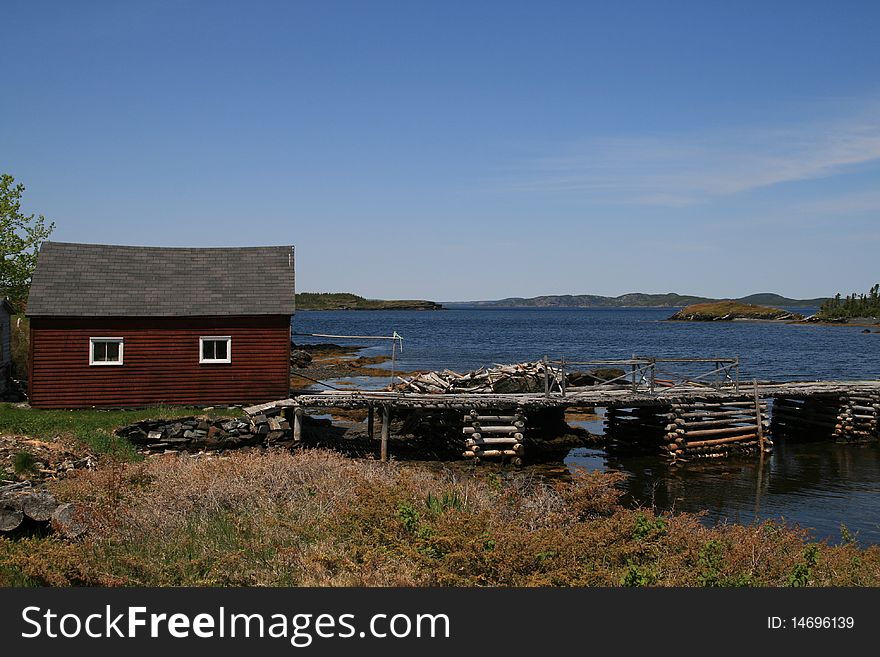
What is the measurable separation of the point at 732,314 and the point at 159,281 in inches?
6764

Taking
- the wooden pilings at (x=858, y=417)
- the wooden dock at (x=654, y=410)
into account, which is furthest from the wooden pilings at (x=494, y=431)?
the wooden pilings at (x=858, y=417)

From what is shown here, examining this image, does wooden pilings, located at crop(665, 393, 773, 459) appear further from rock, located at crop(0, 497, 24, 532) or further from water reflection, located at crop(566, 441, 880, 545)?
rock, located at crop(0, 497, 24, 532)

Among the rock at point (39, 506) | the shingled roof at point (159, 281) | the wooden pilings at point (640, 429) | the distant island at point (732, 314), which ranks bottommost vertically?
the wooden pilings at point (640, 429)

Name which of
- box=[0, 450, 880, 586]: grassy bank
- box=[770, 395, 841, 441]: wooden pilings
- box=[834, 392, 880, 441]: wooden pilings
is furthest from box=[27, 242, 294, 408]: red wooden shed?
box=[834, 392, 880, 441]: wooden pilings

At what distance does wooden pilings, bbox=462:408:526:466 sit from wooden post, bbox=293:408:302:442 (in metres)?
5.48

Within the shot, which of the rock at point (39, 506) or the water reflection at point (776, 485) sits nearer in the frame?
the rock at point (39, 506)

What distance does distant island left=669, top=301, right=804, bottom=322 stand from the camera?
6675 inches

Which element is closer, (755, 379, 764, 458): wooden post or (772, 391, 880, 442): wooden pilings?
(755, 379, 764, 458): wooden post

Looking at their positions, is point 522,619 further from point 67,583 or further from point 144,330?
point 144,330

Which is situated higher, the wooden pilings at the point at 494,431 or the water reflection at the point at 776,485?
the wooden pilings at the point at 494,431

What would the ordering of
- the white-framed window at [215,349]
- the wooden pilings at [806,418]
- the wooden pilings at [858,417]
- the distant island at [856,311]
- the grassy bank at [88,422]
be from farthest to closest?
the distant island at [856,311]
the wooden pilings at [806,418]
the wooden pilings at [858,417]
the white-framed window at [215,349]
the grassy bank at [88,422]

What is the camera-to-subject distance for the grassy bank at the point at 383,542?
10.4 meters

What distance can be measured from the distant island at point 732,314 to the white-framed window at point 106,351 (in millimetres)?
160898

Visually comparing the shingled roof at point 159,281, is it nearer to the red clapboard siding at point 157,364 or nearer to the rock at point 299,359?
the red clapboard siding at point 157,364
